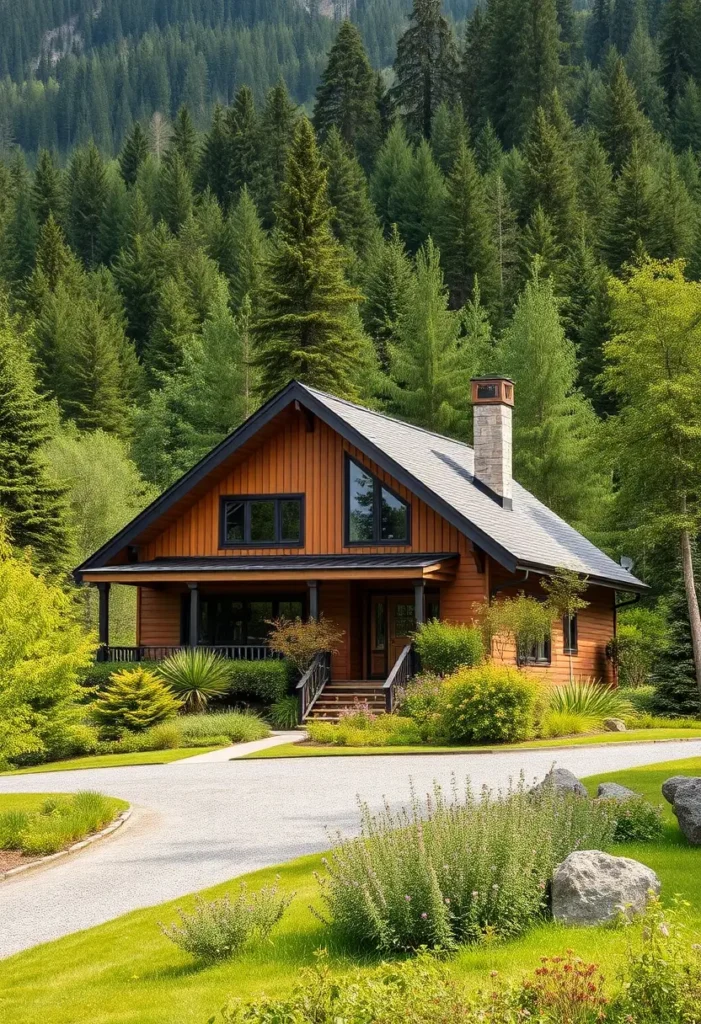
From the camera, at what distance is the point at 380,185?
89875mm

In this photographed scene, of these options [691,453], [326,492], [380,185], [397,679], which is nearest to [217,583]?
[326,492]

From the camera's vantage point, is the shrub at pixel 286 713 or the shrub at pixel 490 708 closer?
the shrub at pixel 490 708

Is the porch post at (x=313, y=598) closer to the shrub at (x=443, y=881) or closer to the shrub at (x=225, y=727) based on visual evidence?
the shrub at (x=225, y=727)

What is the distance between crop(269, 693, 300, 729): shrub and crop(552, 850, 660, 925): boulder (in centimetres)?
1838

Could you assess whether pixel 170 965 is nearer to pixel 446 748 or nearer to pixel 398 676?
pixel 446 748

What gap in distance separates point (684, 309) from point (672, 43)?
264 ft

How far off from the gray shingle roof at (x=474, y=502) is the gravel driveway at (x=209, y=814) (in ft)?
25.7

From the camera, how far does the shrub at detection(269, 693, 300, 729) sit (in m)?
27.1

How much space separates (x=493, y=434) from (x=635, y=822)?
20.7m

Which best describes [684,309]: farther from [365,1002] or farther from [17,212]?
[17,212]

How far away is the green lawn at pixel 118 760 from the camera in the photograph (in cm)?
2142

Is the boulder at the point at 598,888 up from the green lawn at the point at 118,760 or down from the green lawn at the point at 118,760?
up

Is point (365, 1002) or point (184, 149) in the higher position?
point (184, 149)

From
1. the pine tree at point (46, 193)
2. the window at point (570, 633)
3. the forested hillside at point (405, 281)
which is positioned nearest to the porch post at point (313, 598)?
the window at point (570, 633)
